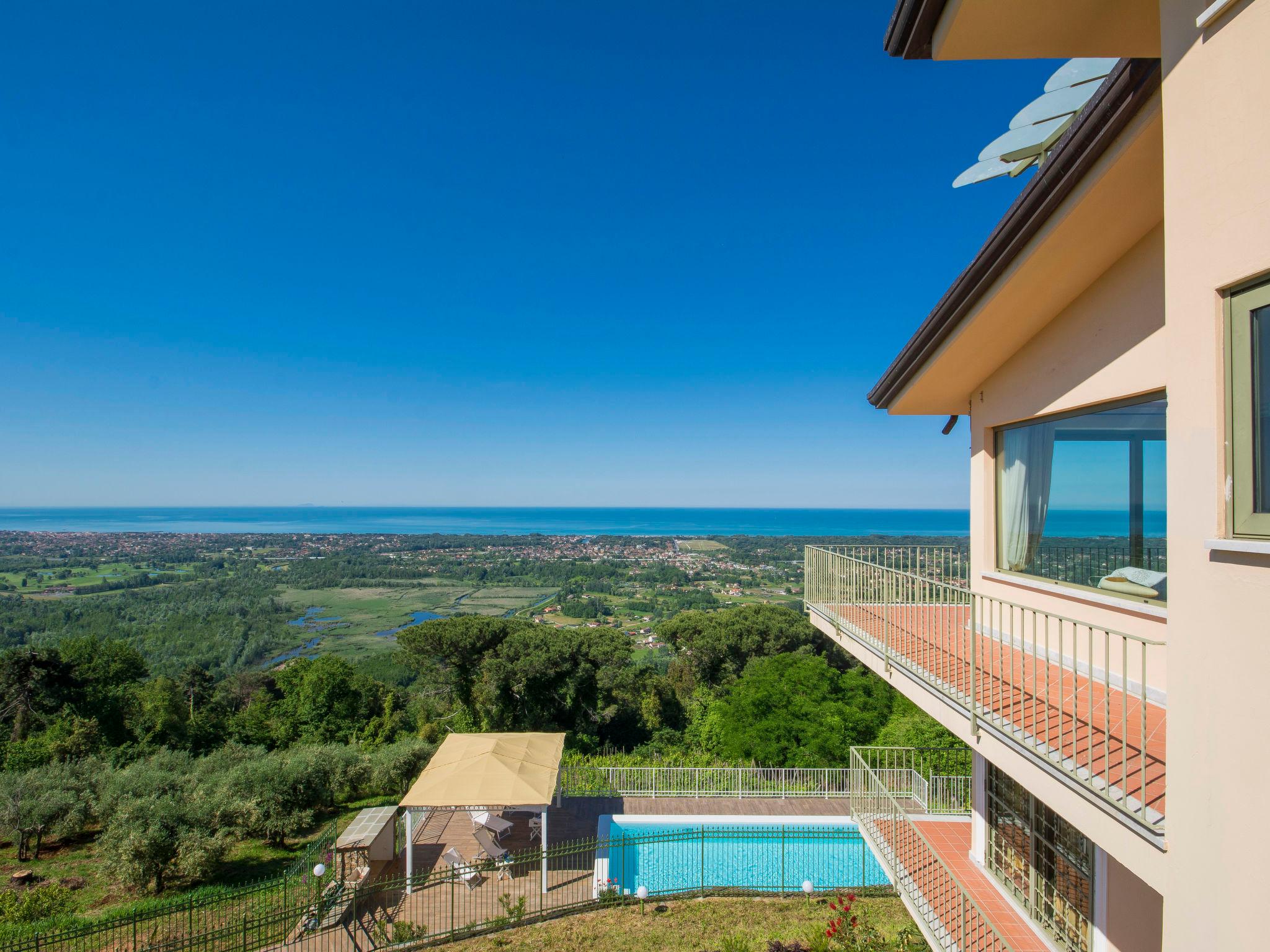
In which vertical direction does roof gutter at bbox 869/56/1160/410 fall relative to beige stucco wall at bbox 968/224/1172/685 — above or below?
above

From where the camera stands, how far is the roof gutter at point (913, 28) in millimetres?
3477

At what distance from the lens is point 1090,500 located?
19.2 ft

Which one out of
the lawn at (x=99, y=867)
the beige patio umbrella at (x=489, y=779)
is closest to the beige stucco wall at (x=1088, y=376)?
the beige patio umbrella at (x=489, y=779)

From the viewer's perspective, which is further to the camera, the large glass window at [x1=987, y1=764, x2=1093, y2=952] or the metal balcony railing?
the metal balcony railing

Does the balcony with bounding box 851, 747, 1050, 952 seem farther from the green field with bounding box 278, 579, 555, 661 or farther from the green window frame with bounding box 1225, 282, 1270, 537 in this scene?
the green field with bounding box 278, 579, 555, 661

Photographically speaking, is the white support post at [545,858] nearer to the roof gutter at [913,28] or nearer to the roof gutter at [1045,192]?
the roof gutter at [1045,192]

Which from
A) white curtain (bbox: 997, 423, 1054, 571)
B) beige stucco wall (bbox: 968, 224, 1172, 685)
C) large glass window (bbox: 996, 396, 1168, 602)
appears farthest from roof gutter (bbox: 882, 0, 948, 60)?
white curtain (bbox: 997, 423, 1054, 571)

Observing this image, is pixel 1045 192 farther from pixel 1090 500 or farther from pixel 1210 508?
pixel 1210 508

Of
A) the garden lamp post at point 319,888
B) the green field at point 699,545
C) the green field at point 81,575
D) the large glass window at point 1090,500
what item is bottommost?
the green field at point 81,575

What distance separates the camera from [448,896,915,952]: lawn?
385 inches

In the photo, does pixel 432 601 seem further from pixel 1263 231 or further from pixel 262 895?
pixel 1263 231

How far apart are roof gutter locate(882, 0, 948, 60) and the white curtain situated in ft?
13.9

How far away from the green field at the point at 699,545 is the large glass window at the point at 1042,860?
12840 cm

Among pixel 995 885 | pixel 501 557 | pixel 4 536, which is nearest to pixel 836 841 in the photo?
pixel 995 885
